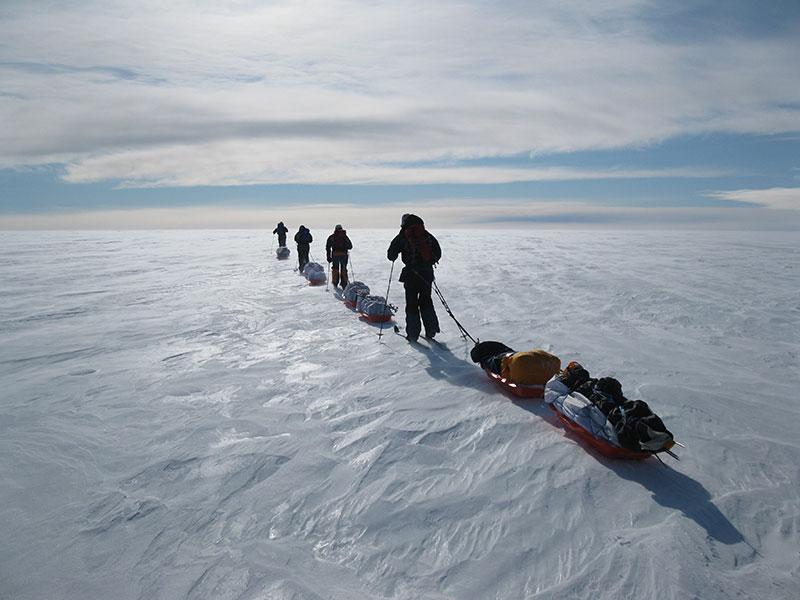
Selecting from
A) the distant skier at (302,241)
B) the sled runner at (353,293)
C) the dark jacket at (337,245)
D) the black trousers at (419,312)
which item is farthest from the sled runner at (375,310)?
the distant skier at (302,241)

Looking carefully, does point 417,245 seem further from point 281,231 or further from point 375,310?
point 281,231

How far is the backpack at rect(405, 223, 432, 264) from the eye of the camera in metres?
6.64

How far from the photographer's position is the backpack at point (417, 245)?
6645mm

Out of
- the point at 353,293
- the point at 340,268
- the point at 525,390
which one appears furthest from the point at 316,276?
the point at 525,390

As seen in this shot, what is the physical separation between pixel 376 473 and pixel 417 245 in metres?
3.97

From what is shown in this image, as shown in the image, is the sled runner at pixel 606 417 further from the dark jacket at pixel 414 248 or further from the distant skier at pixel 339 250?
the distant skier at pixel 339 250

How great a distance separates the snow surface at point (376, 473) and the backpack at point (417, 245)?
1419mm

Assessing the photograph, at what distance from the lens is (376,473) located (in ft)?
11.1

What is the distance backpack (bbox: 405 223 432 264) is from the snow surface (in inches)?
55.9

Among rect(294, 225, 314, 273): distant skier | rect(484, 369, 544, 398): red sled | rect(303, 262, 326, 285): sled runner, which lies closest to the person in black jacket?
rect(484, 369, 544, 398): red sled

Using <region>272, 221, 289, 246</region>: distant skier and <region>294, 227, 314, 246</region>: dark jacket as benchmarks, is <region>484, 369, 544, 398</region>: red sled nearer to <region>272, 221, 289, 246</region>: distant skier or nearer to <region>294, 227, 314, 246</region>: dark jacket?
<region>294, 227, 314, 246</region>: dark jacket

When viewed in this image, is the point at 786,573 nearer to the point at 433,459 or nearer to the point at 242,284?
the point at 433,459

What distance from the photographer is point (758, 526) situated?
2.86 m

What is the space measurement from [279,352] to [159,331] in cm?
288
